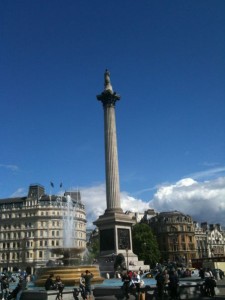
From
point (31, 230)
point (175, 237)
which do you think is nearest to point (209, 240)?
point (175, 237)

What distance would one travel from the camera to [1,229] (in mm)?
Result: 103000

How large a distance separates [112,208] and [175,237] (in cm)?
6166

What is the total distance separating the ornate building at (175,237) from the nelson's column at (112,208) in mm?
59203

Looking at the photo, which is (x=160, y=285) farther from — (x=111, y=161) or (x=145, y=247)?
(x=145, y=247)

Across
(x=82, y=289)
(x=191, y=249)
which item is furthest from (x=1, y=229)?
(x=82, y=289)

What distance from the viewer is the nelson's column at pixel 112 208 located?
1838 inches

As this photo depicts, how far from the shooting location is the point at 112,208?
1943 inches

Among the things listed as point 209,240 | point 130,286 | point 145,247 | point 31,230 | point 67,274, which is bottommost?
point 130,286

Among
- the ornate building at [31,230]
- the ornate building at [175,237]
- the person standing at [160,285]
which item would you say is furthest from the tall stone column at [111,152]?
the ornate building at [175,237]

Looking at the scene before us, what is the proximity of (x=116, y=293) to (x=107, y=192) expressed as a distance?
31.6 meters

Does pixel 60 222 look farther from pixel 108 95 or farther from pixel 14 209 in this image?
pixel 108 95

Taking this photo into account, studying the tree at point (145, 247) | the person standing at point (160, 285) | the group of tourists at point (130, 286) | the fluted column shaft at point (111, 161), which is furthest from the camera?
the tree at point (145, 247)

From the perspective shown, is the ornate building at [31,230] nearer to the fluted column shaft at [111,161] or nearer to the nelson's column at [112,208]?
the fluted column shaft at [111,161]

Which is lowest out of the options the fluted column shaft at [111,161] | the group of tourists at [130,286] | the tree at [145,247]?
the group of tourists at [130,286]
